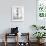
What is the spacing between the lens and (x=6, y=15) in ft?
18.7

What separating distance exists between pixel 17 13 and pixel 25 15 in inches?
13.0

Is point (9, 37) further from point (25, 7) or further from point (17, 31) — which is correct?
point (25, 7)

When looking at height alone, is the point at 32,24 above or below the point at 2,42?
above

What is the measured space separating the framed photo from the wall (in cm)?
Result: 13

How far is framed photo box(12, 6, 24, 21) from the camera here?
566cm

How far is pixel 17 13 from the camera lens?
569 centimetres

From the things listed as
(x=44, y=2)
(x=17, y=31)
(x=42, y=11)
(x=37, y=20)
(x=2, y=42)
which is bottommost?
(x=2, y=42)

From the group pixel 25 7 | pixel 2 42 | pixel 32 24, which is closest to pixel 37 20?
pixel 32 24

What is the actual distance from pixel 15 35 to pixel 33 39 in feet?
2.65

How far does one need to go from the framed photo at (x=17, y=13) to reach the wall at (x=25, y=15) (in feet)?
0.41

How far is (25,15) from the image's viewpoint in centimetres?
573

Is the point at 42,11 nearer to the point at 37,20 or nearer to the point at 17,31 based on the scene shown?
the point at 37,20

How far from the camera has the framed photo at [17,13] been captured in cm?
566

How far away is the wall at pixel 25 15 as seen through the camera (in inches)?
223
